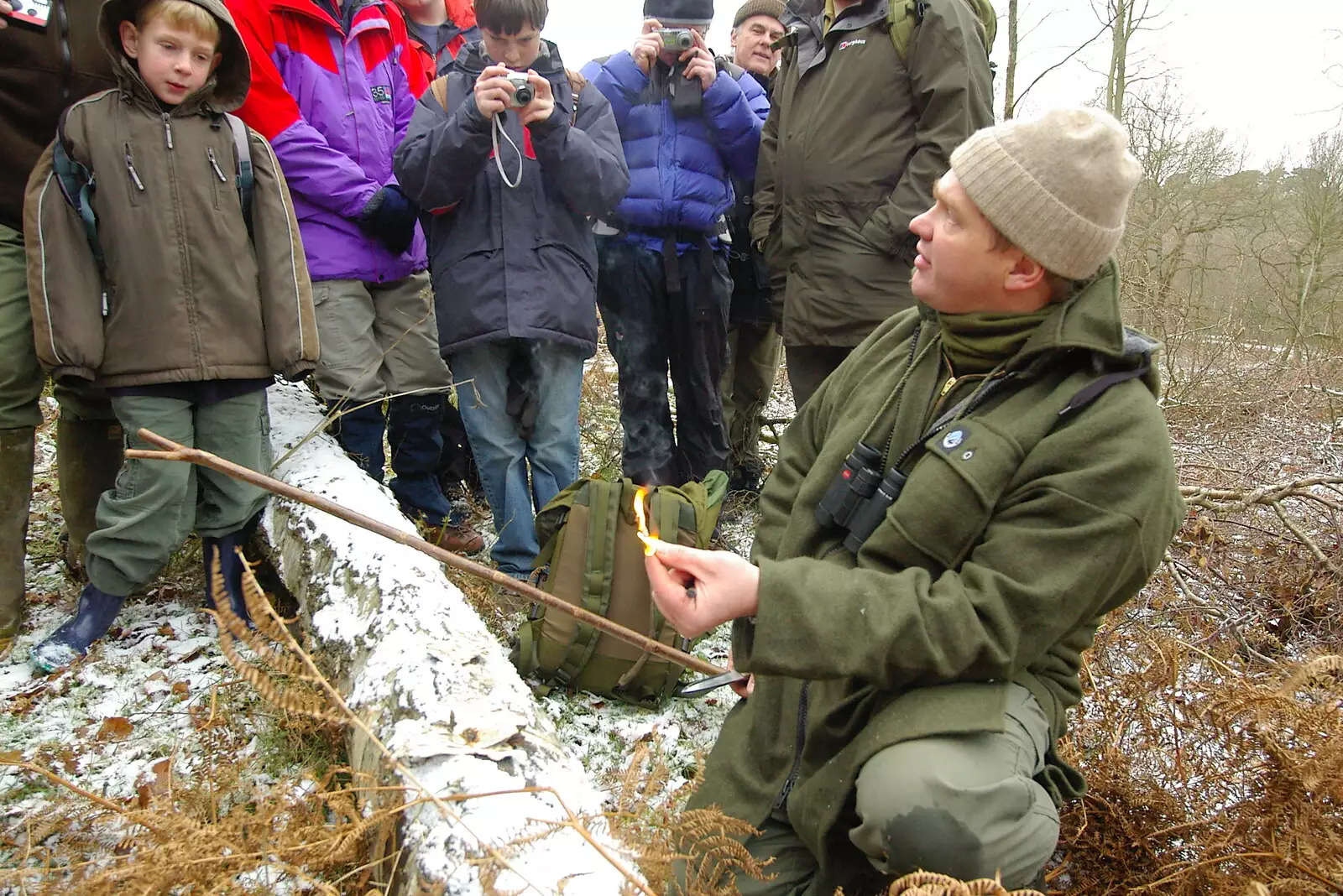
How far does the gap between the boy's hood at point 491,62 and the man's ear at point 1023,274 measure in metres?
2.54

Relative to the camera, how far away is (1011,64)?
9.23 meters

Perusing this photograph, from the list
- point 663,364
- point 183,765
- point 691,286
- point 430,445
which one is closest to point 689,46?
point 691,286

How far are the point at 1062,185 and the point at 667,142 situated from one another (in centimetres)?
267

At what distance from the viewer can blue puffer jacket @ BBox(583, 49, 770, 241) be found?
3.92 m

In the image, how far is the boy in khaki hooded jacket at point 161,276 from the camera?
2670 mm

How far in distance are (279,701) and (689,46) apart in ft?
11.0

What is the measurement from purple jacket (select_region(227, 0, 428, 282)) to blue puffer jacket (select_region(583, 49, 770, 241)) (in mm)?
1009

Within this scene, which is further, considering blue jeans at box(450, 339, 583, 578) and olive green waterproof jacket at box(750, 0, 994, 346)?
blue jeans at box(450, 339, 583, 578)

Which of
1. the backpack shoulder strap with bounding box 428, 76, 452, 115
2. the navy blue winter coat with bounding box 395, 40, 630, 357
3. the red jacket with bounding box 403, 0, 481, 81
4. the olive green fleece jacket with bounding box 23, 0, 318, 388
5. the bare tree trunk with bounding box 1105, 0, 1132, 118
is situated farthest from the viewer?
the bare tree trunk with bounding box 1105, 0, 1132, 118

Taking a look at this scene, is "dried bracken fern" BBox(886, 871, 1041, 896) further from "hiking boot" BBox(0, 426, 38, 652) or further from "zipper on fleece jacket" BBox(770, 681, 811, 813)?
"hiking boot" BBox(0, 426, 38, 652)

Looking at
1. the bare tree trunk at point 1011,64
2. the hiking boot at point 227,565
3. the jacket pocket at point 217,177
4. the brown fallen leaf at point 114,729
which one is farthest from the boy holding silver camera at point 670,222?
the bare tree trunk at point 1011,64

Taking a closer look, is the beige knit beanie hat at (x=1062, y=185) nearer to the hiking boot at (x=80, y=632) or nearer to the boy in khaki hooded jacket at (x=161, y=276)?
the boy in khaki hooded jacket at (x=161, y=276)

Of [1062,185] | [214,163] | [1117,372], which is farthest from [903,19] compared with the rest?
[214,163]

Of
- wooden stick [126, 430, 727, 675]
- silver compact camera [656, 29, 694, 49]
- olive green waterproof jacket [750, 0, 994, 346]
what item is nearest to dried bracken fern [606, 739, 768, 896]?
wooden stick [126, 430, 727, 675]
